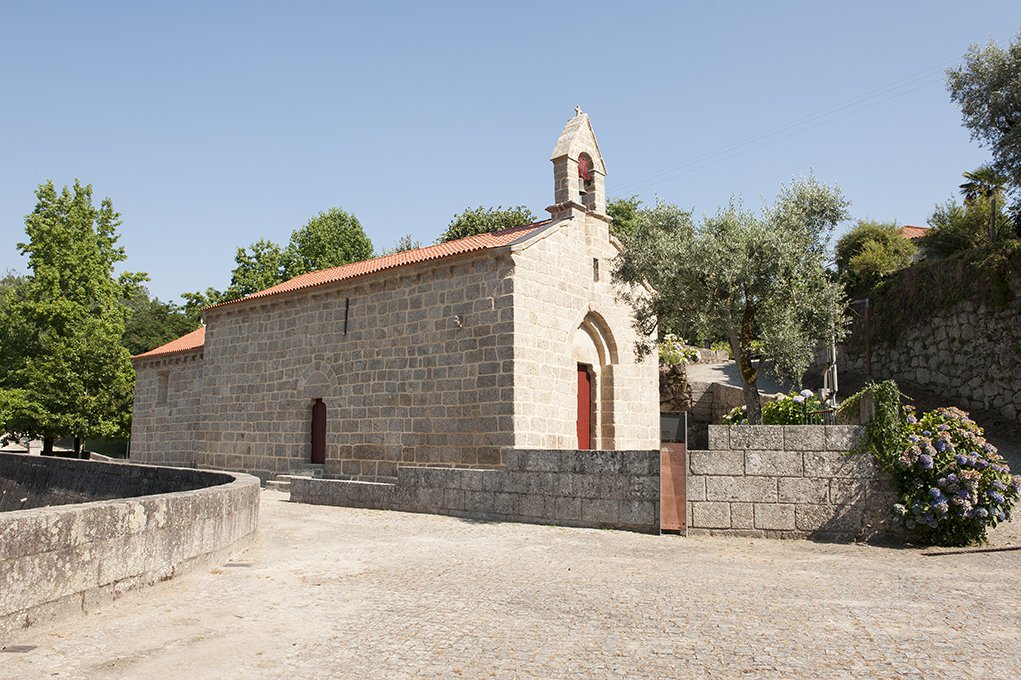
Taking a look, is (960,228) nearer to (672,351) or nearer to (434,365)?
(672,351)

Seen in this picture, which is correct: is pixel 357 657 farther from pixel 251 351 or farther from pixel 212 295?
pixel 212 295

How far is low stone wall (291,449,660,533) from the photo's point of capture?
10445 mm

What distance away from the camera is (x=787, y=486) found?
9.81m

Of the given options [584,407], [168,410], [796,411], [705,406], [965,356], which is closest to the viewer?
[796,411]

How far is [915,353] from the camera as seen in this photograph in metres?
20.7

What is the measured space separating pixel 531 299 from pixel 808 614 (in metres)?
9.38

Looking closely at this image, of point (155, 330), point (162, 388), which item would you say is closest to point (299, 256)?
point (155, 330)

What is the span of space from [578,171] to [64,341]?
23.4 metres

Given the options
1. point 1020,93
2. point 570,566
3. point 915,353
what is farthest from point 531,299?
point 1020,93

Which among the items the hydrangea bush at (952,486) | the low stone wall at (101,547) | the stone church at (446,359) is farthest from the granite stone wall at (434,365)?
the low stone wall at (101,547)

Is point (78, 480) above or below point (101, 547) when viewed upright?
below

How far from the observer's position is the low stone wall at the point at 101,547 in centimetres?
478

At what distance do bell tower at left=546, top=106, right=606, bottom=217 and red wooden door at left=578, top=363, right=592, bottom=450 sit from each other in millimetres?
3730

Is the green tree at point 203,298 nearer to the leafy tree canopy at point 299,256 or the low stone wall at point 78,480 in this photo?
the leafy tree canopy at point 299,256
